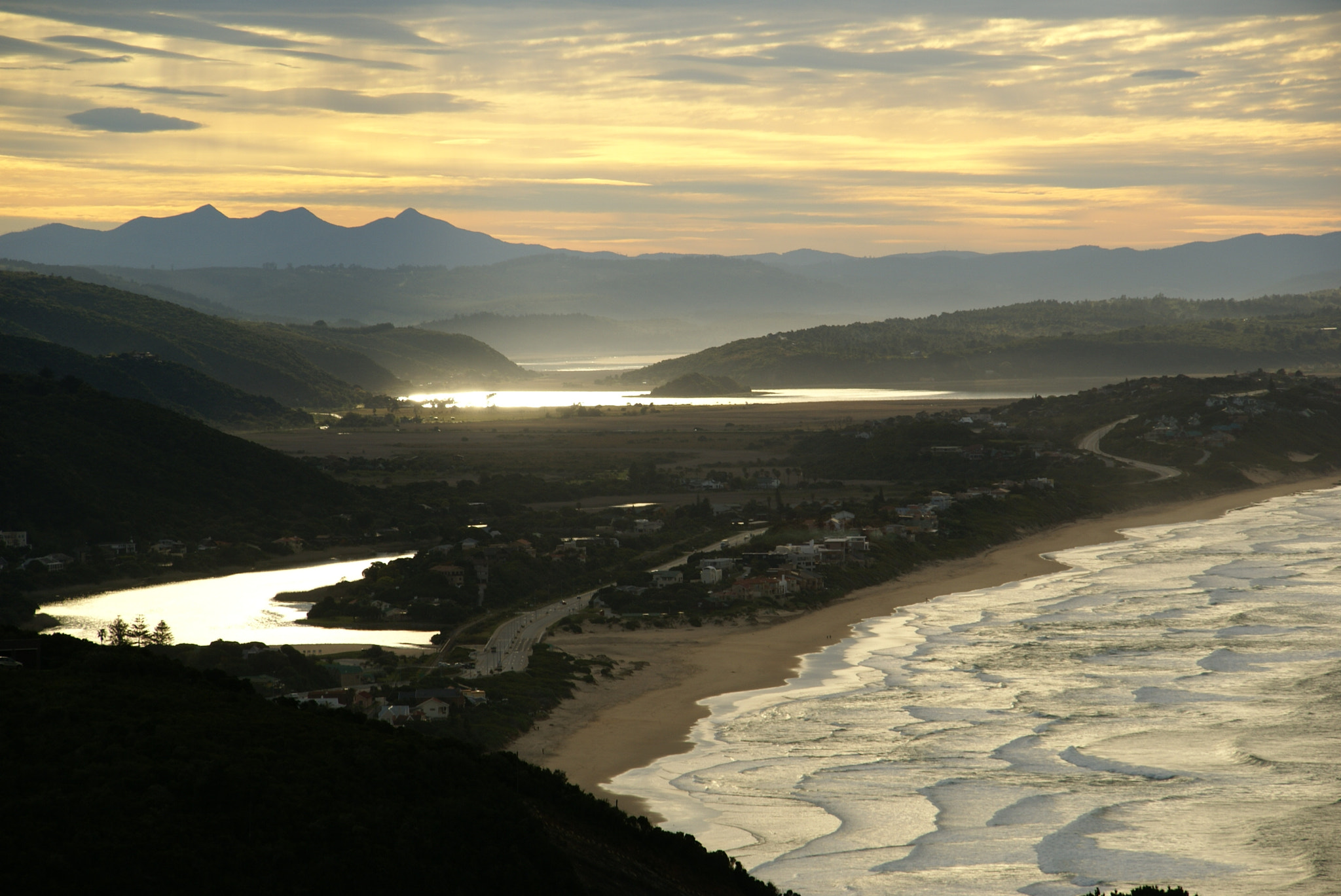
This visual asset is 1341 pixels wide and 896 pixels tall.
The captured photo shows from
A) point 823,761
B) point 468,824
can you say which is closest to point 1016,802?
point 823,761


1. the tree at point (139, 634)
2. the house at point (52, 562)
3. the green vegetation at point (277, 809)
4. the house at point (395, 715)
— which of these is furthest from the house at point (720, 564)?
the green vegetation at point (277, 809)

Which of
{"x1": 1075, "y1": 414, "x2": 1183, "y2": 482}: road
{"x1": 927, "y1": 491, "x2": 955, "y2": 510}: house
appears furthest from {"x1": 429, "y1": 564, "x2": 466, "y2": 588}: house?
{"x1": 1075, "y1": 414, "x2": 1183, "y2": 482}: road

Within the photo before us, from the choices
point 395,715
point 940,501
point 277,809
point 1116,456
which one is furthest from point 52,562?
point 1116,456

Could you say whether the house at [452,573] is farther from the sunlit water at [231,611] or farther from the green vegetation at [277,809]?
the green vegetation at [277,809]

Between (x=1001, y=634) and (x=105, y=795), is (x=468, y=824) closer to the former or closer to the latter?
(x=105, y=795)

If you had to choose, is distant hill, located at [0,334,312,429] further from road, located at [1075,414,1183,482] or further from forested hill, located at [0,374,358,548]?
road, located at [1075,414,1183,482]

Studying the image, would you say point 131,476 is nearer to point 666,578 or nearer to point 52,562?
point 52,562
